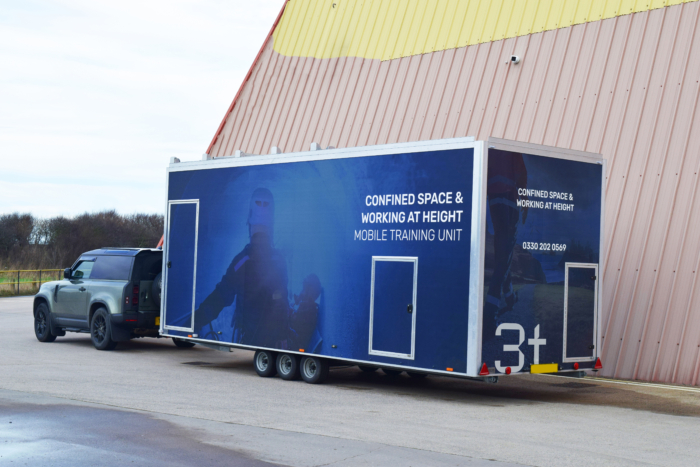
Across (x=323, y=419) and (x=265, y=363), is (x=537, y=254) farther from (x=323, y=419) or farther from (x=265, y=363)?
(x=265, y=363)

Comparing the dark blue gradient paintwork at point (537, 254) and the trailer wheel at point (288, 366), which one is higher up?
the dark blue gradient paintwork at point (537, 254)

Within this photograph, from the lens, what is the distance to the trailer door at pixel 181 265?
47.7 ft

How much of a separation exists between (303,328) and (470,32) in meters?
10.5

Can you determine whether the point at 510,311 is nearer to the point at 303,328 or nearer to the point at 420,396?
the point at 420,396

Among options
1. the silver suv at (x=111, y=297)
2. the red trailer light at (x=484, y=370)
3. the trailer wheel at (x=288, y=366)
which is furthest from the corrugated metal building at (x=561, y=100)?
the silver suv at (x=111, y=297)

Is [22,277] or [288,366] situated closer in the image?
[288,366]

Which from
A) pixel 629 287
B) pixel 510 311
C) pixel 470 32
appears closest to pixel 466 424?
pixel 510 311

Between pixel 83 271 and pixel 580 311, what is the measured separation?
11100mm

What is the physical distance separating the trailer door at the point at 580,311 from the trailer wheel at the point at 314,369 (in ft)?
12.1

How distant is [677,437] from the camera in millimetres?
8750

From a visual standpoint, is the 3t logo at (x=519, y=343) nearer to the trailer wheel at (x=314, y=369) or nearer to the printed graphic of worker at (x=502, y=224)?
the printed graphic of worker at (x=502, y=224)

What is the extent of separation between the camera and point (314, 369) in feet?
41.8

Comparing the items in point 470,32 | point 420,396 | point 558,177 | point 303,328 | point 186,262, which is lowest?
point 420,396

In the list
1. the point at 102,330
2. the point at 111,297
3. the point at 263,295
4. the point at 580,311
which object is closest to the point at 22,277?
the point at 102,330
